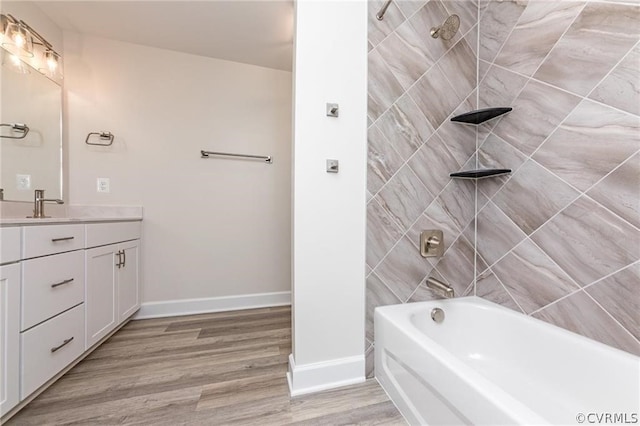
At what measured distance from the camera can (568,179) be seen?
3.48ft

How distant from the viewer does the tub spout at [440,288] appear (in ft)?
4.14

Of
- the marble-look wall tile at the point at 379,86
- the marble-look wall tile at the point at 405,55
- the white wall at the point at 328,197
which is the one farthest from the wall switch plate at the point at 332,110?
the marble-look wall tile at the point at 405,55

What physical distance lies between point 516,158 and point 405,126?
2.06 feet

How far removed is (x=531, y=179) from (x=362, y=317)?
3.83 ft

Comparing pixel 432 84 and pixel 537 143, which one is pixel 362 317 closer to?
pixel 537 143

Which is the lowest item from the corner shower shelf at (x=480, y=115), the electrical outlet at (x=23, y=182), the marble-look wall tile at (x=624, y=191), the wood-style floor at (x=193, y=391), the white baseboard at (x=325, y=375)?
the wood-style floor at (x=193, y=391)

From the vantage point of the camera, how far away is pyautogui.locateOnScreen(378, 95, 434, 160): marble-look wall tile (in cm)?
134

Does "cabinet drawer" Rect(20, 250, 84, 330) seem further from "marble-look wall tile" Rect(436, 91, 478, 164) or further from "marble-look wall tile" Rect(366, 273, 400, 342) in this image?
"marble-look wall tile" Rect(436, 91, 478, 164)

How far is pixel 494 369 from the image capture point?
1.20 metres

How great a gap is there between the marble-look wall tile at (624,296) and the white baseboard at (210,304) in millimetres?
2102

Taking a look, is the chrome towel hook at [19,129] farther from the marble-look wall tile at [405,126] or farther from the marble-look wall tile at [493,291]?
the marble-look wall tile at [493,291]

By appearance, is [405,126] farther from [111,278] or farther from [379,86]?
[111,278]

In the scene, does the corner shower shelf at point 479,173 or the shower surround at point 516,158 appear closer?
the shower surround at point 516,158

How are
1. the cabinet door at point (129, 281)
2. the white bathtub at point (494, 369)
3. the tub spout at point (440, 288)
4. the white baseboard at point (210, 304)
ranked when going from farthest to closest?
the white baseboard at point (210, 304)
the cabinet door at point (129, 281)
the tub spout at point (440, 288)
the white bathtub at point (494, 369)
